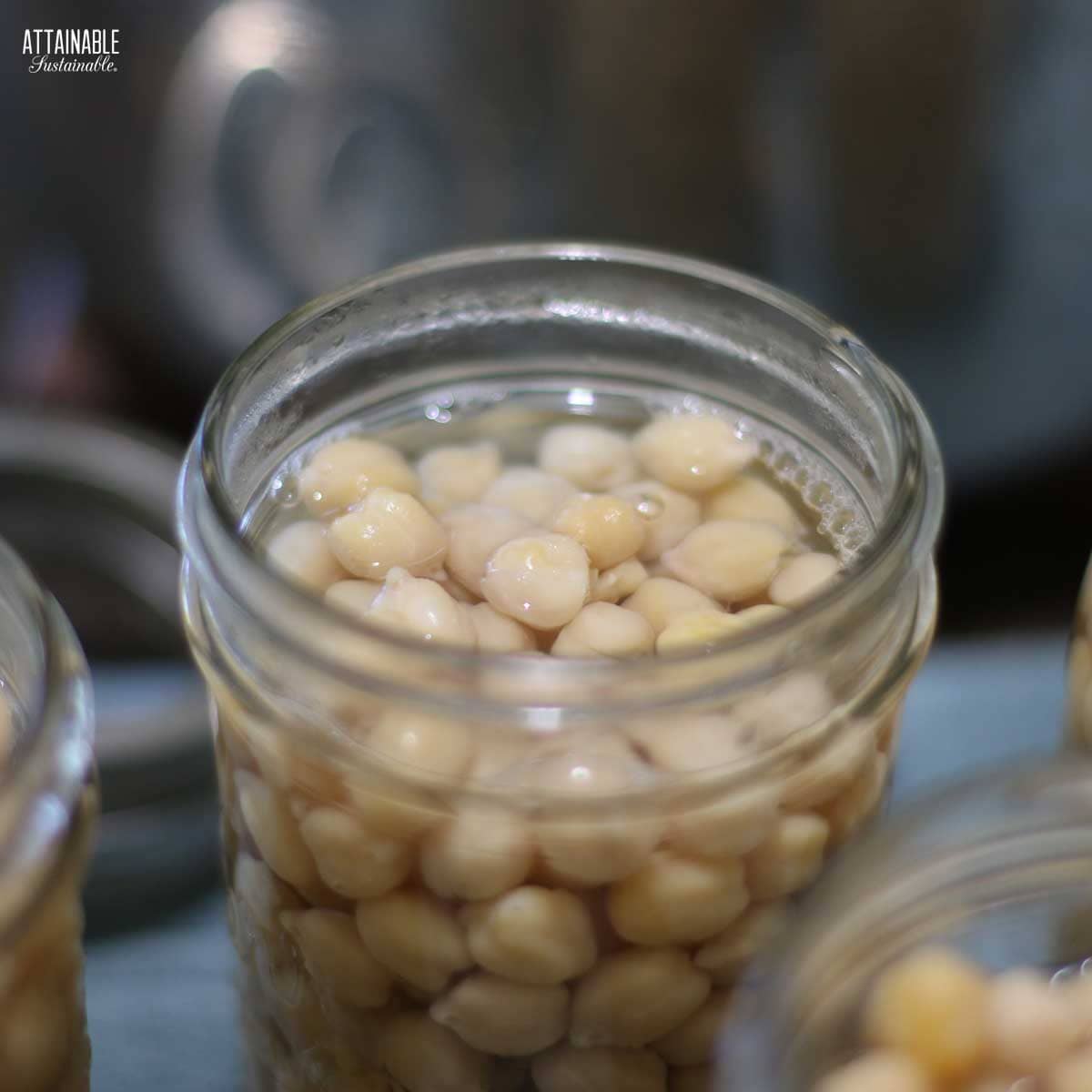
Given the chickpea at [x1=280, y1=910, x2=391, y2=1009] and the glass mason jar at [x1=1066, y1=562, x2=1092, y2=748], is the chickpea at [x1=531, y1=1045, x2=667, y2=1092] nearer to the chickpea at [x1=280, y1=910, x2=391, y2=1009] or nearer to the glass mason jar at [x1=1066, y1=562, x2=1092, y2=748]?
the chickpea at [x1=280, y1=910, x2=391, y2=1009]

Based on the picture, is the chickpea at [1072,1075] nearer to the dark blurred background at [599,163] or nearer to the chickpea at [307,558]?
the chickpea at [307,558]

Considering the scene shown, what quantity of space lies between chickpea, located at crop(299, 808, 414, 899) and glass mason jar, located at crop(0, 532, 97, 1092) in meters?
0.05

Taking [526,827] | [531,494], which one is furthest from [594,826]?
[531,494]

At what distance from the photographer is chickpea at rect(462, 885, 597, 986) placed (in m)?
0.34

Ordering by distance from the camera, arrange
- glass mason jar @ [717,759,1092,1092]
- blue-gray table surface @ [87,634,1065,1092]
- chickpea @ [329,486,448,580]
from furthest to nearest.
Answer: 1. blue-gray table surface @ [87,634,1065,1092]
2. chickpea @ [329,486,448,580]
3. glass mason jar @ [717,759,1092,1092]

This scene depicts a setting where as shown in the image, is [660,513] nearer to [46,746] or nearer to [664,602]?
[664,602]

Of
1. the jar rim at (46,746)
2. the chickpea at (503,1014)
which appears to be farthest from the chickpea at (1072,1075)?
the jar rim at (46,746)

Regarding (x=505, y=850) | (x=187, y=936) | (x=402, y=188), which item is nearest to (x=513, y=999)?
(x=505, y=850)

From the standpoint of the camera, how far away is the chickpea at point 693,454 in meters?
0.43

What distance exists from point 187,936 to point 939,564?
16.1 inches

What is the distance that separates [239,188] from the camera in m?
0.68

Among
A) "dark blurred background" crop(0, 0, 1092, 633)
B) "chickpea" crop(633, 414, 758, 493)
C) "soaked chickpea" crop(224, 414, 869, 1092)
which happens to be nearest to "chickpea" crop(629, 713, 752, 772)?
"soaked chickpea" crop(224, 414, 869, 1092)

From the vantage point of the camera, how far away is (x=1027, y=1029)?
0.32m

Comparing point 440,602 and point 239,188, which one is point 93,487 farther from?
point 440,602
